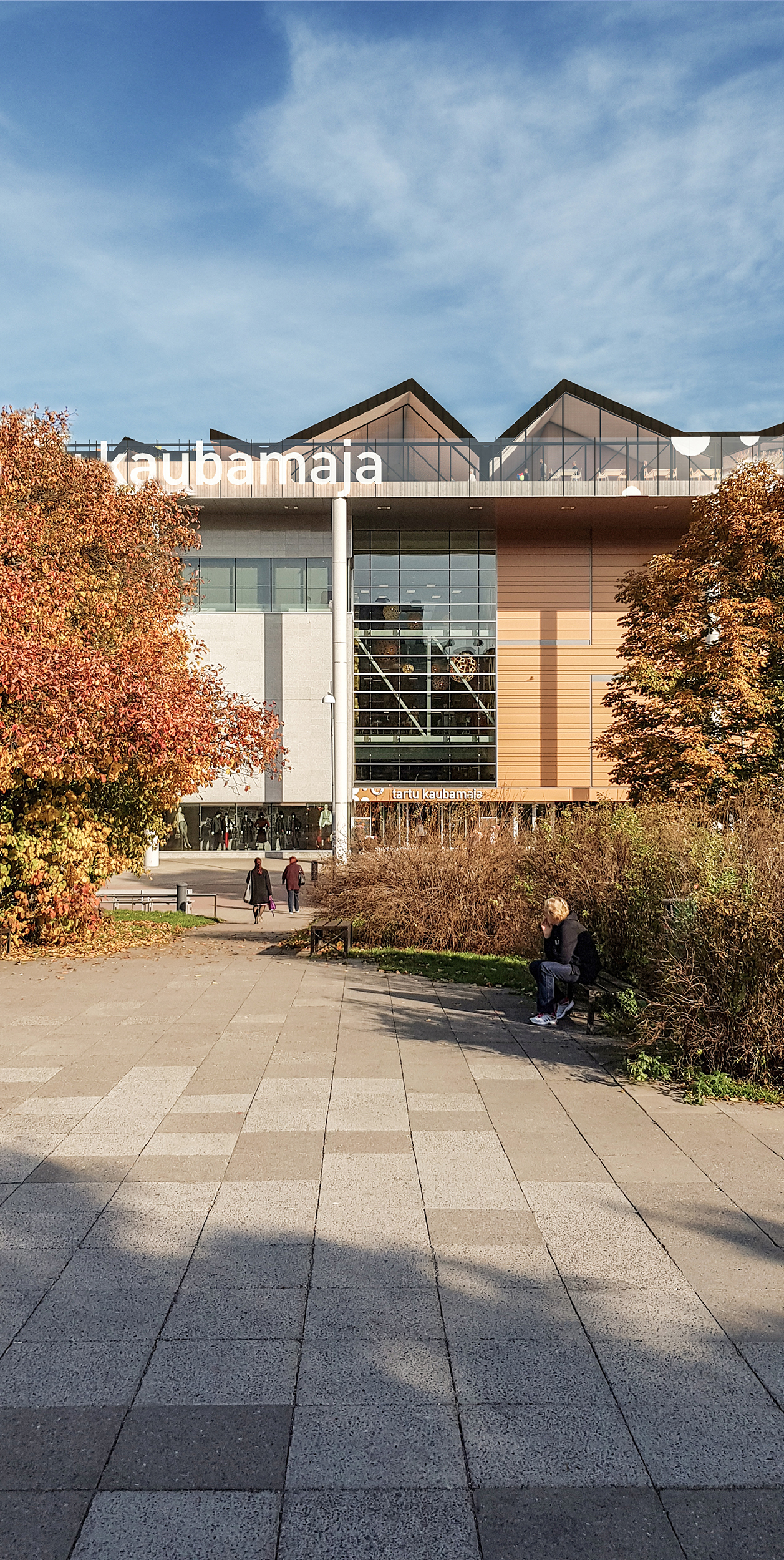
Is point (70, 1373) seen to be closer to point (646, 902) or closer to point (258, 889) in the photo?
point (646, 902)

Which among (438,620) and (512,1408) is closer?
(512,1408)

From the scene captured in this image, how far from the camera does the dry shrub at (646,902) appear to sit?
23.2 feet

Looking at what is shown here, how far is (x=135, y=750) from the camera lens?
12797 mm

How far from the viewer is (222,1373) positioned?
357 cm

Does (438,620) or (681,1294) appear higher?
(438,620)

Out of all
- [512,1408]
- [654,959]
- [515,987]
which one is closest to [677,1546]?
[512,1408]

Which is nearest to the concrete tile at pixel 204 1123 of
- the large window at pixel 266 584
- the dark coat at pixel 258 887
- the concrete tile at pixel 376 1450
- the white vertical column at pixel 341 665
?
the concrete tile at pixel 376 1450

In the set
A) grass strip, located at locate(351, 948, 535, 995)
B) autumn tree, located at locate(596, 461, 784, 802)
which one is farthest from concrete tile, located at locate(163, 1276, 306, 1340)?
autumn tree, located at locate(596, 461, 784, 802)

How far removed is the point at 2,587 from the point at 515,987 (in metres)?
7.80

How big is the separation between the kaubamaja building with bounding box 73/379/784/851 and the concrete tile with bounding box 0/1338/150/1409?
3603 cm

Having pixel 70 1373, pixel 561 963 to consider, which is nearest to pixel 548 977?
pixel 561 963

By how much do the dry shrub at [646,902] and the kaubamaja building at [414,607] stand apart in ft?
84.0

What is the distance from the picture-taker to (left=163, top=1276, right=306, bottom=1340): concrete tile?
12.6 ft

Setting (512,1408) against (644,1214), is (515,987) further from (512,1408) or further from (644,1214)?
(512,1408)
